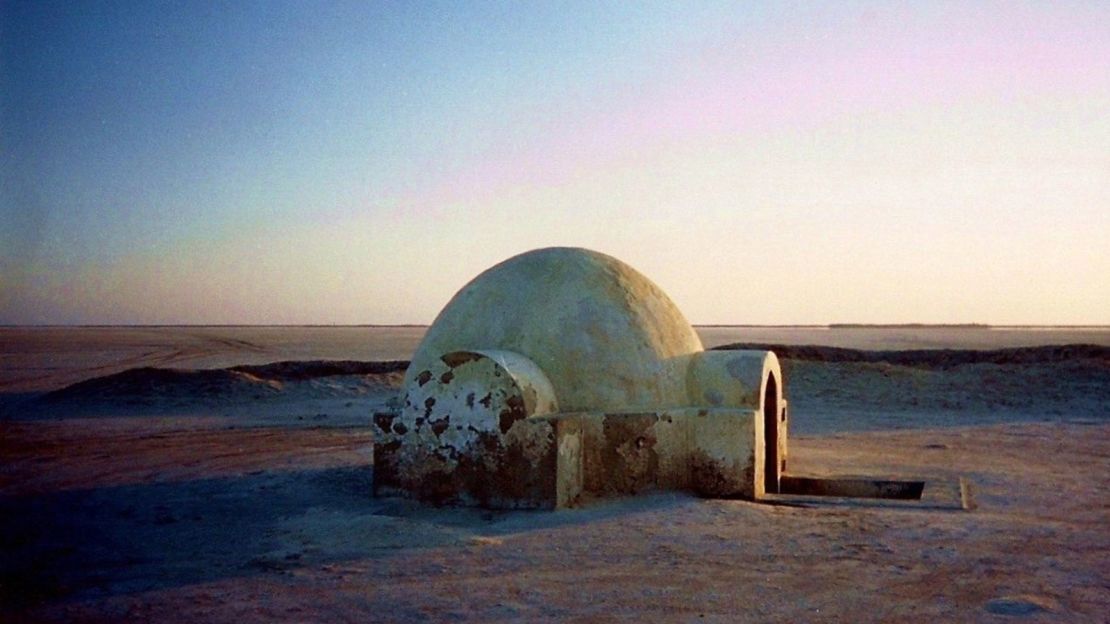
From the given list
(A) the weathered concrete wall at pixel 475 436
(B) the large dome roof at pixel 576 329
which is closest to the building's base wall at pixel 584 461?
(A) the weathered concrete wall at pixel 475 436

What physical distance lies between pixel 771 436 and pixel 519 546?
4776 millimetres

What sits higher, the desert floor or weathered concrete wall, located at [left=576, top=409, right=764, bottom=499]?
weathered concrete wall, located at [left=576, top=409, right=764, bottom=499]

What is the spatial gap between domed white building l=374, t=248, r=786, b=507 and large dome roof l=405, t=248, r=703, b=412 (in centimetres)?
1

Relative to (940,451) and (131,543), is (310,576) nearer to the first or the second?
(131,543)

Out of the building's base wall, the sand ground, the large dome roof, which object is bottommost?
the sand ground

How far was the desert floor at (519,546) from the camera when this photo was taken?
6230 millimetres

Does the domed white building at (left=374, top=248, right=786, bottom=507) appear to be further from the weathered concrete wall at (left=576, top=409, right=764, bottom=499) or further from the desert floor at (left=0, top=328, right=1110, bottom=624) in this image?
the desert floor at (left=0, top=328, right=1110, bottom=624)

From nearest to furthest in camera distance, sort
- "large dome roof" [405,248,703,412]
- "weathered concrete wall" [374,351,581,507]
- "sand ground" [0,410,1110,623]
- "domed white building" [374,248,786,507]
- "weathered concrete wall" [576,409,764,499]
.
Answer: "sand ground" [0,410,1110,623] → "weathered concrete wall" [374,351,581,507] → "domed white building" [374,248,786,507] → "weathered concrete wall" [576,409,764,499] → "large dome roof" [405,248,703,412]

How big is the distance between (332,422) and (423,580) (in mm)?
12239

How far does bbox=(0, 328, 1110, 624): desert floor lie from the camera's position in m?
6.23

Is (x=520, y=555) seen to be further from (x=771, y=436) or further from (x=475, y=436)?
(x=771, y=436)

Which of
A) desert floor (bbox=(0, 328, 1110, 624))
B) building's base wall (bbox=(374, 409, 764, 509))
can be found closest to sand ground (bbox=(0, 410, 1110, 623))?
desert floor (bbox=(0, 328, 1110, 624))

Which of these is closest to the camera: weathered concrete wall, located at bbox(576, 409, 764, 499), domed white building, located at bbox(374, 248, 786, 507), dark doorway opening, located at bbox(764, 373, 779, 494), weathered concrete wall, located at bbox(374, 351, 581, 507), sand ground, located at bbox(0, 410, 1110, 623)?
sand ground, located at bbox(0, 410, 1110, 623)

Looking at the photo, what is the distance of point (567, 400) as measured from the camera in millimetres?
9664
